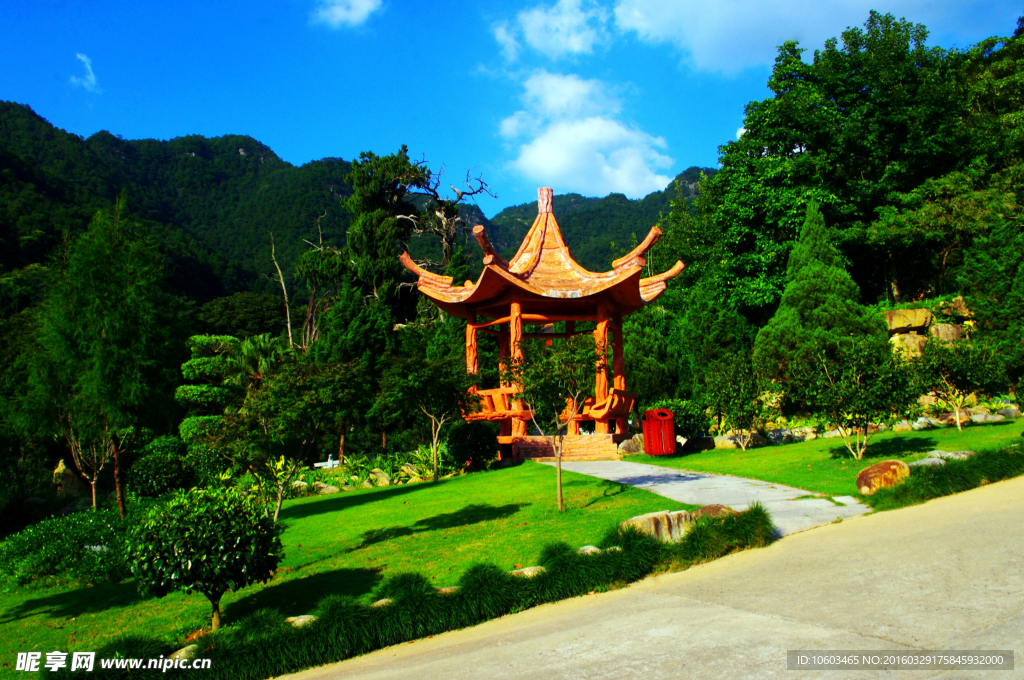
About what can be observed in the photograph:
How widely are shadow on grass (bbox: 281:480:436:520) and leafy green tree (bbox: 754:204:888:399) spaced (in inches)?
509

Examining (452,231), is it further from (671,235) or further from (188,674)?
(188,674)

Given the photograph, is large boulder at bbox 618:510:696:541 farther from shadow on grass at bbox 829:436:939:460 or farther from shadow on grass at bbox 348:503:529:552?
shadow on grass at bbox 829:436:939:460

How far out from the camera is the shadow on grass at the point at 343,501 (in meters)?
14.0

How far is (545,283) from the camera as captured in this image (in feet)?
67.4

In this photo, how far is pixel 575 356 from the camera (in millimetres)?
11680

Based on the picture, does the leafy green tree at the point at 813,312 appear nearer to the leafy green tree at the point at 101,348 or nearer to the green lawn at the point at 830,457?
the green lawn at the point at 830,457

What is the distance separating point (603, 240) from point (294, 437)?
63.7 m

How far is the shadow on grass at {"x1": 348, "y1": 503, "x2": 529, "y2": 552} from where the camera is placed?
34.6 feet

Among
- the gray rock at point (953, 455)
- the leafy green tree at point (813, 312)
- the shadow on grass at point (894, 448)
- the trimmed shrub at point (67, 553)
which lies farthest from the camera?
the leafy green tree at point (813, 312)

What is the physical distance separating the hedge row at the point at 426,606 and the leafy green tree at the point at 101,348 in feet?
26.8

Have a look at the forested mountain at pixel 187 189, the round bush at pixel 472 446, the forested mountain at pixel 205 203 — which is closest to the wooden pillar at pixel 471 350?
the round bush at pixel 472 446

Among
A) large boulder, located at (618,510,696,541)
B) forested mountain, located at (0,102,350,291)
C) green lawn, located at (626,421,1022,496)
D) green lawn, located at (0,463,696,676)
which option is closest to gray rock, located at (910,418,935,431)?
green lawn, located at (626,421,1022,496)

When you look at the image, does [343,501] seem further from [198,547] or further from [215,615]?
[198,547]

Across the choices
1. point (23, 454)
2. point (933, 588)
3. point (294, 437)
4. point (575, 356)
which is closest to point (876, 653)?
point (933, 588)
